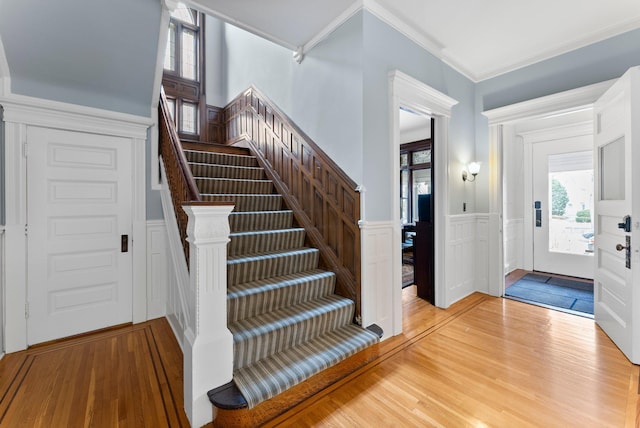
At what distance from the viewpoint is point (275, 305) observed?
91.0 inches

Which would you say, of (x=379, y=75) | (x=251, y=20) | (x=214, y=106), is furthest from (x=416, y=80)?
(x=214, y=106)

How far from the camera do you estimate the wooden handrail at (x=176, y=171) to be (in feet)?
6.29

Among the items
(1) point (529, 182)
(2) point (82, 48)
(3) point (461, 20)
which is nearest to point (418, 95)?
(3) point (461, 20)

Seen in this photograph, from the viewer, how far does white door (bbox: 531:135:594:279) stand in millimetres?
4480

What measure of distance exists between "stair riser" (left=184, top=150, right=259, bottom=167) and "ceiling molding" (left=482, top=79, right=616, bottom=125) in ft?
11.0

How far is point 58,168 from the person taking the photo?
2633 millimetres

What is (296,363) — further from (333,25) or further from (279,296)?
(333,25)

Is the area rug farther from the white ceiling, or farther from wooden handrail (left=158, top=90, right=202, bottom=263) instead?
wooden handrail (left=158, top=90, right=202, bottom=263)

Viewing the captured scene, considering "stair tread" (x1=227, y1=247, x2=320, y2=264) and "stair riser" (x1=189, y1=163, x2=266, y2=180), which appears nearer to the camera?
"stair tread" (x1=227, y1=247, x2=320, y2=264)

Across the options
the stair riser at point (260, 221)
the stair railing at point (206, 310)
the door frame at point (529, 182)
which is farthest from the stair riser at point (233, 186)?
the door frame at point (529, 182)

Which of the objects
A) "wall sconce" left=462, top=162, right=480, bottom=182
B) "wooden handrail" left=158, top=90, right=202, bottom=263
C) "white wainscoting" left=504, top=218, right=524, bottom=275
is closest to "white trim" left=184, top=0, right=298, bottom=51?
"wooden handrail" left=158, top=90, right=202, bottom=263

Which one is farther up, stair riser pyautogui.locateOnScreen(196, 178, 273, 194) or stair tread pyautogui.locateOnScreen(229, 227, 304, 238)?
stair riser pyautogui.locateOnScreen(196, 178, 273, 194)

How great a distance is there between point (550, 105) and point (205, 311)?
4193mm

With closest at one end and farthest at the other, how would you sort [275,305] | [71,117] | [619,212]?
[275,305], [619,212], [71,117]
